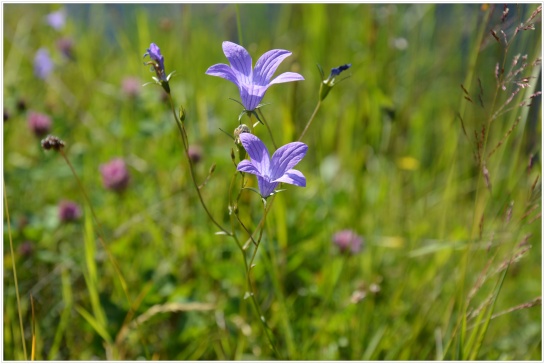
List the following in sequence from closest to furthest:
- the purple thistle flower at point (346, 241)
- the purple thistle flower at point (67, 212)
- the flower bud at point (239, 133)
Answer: the flower bud at point (239, 133) < the purple thistle flower at point (67, 212) < the purple thistle flower at point (346, 241)

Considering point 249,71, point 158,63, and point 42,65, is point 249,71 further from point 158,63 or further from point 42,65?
point 42,65

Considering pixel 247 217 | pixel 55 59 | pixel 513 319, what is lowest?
pixel 513 319

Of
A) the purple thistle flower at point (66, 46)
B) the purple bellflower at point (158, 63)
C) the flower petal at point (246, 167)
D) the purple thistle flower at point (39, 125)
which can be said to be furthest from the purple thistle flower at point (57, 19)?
the flower petal at point (246, 167)

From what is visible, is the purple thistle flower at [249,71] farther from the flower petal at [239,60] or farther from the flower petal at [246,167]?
the flower petal at [246,167]

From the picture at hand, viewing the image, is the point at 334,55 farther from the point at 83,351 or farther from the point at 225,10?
the point at 83,351

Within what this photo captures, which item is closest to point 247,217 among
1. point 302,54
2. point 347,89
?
point 347,89

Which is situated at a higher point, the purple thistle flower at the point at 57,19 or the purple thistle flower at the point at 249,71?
the purple thistle flower at the point at 57,19

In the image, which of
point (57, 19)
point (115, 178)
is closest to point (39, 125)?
point (115, 178)
